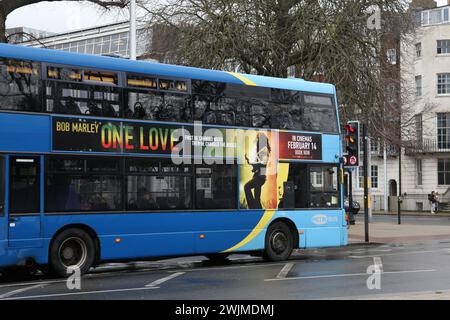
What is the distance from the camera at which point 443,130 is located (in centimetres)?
5672

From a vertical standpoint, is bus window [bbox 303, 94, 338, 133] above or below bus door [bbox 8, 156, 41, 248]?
above

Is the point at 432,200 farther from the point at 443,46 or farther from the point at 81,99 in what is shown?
the point at 81,99

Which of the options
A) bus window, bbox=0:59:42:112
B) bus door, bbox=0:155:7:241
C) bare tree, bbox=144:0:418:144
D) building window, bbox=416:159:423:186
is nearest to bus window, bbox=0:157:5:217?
bus door, bbox=0:155:7:241

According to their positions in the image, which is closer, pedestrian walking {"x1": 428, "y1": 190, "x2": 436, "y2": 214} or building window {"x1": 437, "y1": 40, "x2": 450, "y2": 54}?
pedestrian walking {"x1": 428, "y1": 190, "x2": 436, "y2": 214}

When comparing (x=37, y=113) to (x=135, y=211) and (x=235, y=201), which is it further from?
(x=235, y=201)

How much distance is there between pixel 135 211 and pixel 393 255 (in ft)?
24.9

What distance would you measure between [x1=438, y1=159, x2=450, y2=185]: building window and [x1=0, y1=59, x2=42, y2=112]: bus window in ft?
161

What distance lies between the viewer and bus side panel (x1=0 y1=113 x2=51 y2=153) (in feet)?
41.0

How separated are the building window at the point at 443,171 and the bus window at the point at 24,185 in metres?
49.0

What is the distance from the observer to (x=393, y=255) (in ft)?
59.6

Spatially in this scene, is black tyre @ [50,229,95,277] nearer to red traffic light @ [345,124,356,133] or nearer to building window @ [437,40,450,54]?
red traffic light @ [345,124,356,133]

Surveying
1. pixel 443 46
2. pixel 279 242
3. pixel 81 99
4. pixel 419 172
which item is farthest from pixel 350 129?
pixel 443 46

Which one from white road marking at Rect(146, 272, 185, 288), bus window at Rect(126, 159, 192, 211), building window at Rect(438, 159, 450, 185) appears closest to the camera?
white road marking at Rect(146, 272, 185, 288)
